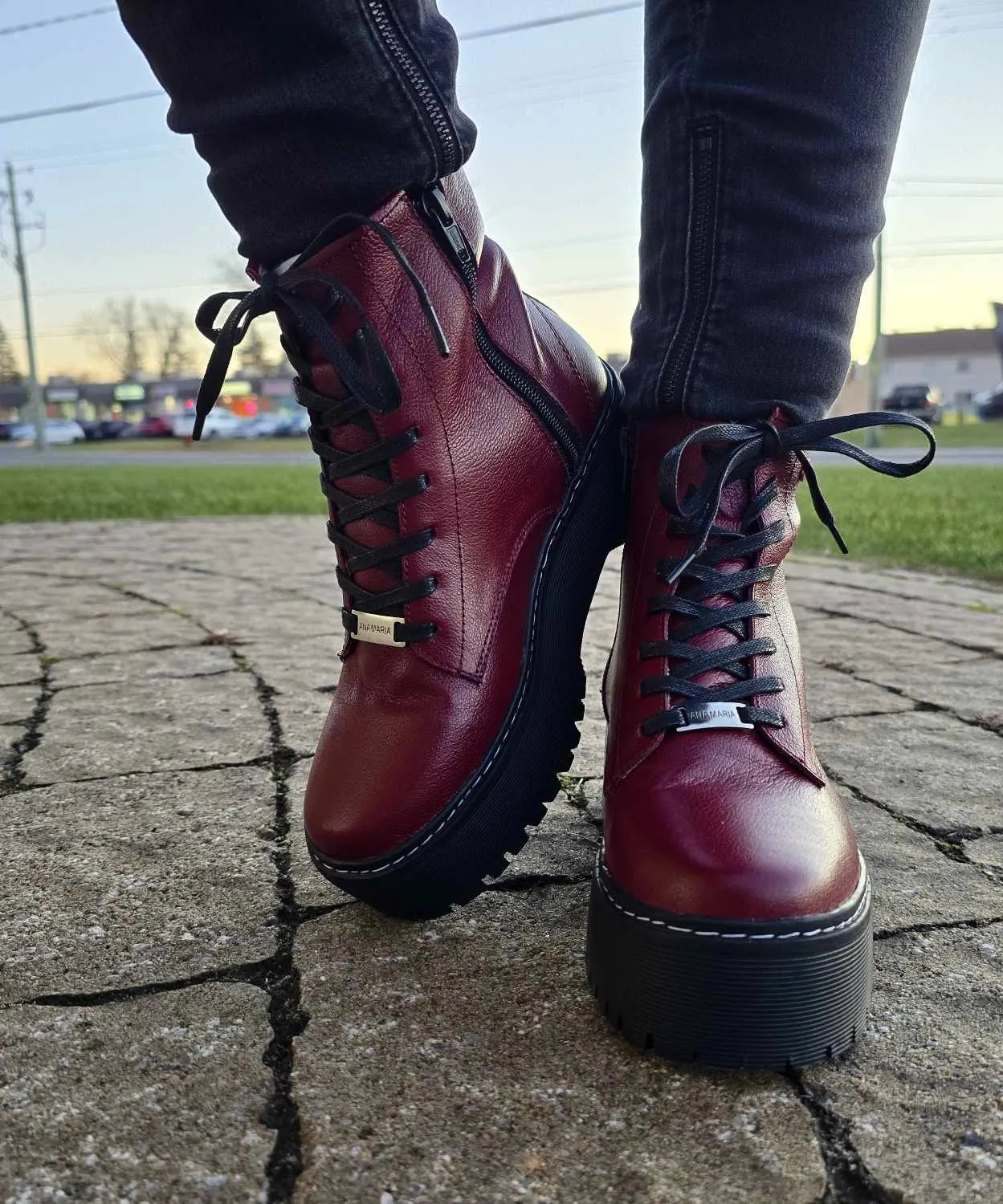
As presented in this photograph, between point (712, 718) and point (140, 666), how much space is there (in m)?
1.39

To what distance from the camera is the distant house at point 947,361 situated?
5119cm

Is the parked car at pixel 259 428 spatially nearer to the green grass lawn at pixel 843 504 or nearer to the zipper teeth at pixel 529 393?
the green grass lawn at pixel 843 504

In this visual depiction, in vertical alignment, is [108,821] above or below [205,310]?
below

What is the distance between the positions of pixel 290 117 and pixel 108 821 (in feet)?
2.50

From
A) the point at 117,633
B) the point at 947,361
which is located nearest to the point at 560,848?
the point at 117,633

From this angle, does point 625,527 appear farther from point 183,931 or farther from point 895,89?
point 183,931

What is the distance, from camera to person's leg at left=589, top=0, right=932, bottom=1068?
653 mm

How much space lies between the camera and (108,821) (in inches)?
43.0

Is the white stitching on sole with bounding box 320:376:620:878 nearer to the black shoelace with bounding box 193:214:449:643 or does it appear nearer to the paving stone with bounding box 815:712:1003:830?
the black shoelace with bounding box 193:214:449:643

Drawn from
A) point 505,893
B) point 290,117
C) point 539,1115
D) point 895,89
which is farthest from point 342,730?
point 895,89

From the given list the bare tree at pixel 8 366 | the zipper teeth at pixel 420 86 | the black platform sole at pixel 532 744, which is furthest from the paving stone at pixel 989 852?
the bare tree at pixel 8 366

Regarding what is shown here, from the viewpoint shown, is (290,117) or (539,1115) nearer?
(539,1115)

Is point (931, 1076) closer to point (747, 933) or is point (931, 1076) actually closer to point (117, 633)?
point (747, 933)

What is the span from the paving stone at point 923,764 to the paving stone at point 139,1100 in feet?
2.53
